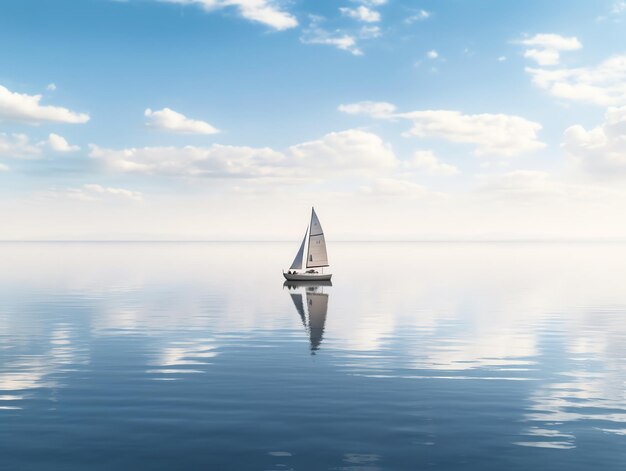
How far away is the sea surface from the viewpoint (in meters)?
24.2

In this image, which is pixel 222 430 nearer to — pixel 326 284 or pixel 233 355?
pixel 233 355

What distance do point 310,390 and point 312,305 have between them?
52262 millimetres

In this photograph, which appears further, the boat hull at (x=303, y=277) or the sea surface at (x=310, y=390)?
the boat hull at (x=303, y=277)

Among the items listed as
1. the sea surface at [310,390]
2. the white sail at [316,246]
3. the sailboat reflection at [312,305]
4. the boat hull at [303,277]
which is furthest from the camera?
the white sail at [316,246]

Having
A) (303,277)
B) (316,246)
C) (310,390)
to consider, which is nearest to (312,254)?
(316,246)

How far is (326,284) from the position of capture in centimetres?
12412

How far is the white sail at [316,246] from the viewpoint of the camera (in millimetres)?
126375

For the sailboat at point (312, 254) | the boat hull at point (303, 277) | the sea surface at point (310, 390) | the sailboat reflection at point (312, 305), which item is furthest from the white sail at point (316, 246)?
the sea surface at point (310, 390)

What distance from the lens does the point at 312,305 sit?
87250 millimetres

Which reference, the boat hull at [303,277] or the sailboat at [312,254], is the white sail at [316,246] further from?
the boat hull at [303,277]

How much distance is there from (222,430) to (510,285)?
109 metres

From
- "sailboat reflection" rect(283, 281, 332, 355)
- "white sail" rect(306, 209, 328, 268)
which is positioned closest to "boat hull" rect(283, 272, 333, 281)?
"sailboat reflection" rect(283, 281, 332, 355)

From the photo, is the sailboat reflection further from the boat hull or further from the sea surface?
the boat hull

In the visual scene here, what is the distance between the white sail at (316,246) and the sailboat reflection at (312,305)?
16.0ft
